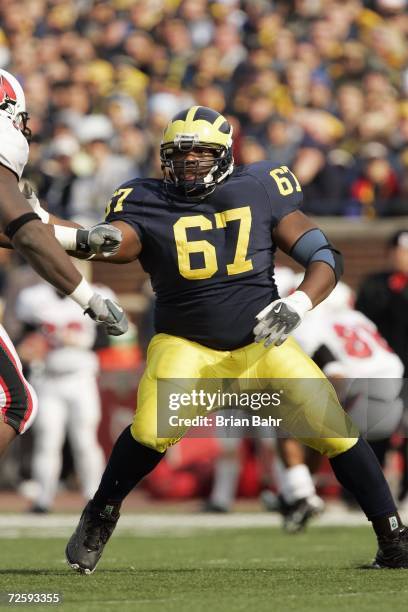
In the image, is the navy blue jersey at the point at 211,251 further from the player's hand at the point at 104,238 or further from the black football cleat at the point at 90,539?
the black football cleat at the point at 90,539

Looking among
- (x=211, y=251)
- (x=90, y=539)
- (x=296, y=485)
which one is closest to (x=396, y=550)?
(x=90, y=539)

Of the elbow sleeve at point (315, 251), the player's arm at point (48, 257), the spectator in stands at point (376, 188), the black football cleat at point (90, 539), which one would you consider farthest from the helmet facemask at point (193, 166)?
the spectator in stands at point (376, 188)

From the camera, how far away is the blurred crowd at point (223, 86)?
12.1 meters

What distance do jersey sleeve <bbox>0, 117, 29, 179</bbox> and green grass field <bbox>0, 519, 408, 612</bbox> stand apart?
4.99 ft

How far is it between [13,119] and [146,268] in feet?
Answer: 2.71

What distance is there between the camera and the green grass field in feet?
14.9

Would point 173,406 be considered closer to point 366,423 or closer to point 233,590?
point 233,590

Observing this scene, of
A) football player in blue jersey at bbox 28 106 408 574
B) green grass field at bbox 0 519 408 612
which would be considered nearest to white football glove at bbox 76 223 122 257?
football player in blue jersey at bbox 28 106 408 574

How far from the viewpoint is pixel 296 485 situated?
796 centimetres

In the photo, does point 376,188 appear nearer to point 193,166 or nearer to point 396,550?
point 193,166

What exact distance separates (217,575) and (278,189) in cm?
154

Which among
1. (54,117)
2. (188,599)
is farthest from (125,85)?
(188,599)

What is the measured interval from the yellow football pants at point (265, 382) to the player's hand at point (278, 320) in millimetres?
292

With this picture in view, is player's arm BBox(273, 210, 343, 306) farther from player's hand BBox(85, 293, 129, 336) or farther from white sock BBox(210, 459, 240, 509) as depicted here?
white sock BBox(210, 459, 240, 509)
